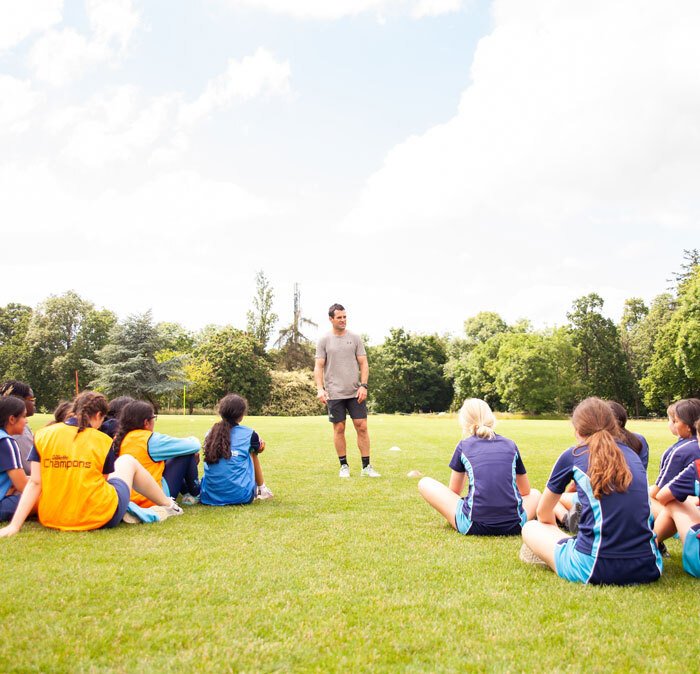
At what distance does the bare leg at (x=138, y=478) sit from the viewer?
18.6ft

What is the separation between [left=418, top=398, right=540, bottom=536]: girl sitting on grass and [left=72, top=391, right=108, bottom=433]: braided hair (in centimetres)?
315

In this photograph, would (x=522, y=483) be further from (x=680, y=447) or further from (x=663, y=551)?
(x=680, y=447)

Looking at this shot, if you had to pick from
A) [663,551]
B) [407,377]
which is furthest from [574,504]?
[407,377]

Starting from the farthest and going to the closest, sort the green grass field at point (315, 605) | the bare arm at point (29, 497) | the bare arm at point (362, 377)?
the bare arm at point (362, 377) → the bare arm at point (29, 497) → the green grass field at point (315, 605)

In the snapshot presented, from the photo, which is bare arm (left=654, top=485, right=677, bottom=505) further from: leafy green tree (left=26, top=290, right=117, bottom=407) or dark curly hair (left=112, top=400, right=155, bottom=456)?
leafy green tree (left=26, top=290, right=117, bottom=407)

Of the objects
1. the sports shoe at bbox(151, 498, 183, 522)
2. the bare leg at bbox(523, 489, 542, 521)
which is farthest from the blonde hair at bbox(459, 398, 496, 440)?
the sports shoe at bbox(151, 498, 183, 522)

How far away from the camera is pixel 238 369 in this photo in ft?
201

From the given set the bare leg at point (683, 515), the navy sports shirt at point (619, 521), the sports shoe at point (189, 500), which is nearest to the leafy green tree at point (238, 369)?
the sports shoe at point (189, 500)

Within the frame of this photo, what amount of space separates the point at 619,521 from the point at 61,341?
240 ft

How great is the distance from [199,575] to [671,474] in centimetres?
374

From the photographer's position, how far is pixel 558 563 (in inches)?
160

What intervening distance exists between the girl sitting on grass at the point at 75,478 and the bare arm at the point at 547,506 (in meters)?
3.54

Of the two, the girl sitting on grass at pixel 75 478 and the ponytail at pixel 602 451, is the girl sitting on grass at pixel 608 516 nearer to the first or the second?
the ponytail at pixel 602 451

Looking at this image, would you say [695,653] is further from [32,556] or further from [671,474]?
[32,556]
